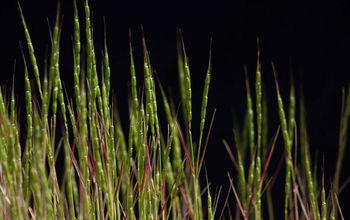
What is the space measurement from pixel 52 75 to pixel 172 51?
2.37m

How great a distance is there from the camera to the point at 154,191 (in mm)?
974

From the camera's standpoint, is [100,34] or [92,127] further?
[100,34]

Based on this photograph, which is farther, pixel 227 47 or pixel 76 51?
pixel 227 47

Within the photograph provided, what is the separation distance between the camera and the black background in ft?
10.2

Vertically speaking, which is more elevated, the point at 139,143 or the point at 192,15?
the point at 192,15

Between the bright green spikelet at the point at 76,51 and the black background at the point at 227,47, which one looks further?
the black background at the point at 227,47

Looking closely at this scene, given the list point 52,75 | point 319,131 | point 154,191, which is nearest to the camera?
point 52,75

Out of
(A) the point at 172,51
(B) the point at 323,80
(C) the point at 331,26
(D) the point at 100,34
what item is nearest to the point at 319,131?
(B) the point at 323,80

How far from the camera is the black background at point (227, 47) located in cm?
311

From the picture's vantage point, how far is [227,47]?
3176 millimetres

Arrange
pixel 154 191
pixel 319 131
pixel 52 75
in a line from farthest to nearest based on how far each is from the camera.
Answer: pixel 319 131
pixel 154 191
pixel 52 75

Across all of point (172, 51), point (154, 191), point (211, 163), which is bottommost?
point (211, 163)

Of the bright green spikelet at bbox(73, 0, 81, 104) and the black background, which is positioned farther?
the black background

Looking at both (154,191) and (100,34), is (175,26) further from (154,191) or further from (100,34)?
(154,191)
